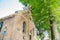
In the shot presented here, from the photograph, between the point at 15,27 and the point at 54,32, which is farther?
the point at 15,27

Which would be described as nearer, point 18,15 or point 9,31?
point 9,31

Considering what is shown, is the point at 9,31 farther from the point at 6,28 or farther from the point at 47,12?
the point at 47,12

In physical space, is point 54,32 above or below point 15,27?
below

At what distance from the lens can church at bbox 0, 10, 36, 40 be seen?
1877 centimetres

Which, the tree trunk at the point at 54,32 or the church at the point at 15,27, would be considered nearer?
the tree trunk at the point at 54,32

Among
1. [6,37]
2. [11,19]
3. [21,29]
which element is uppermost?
[11,19]

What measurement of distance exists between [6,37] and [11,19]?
2684mm

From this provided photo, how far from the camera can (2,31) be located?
19375 mm

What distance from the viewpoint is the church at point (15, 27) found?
18766mm

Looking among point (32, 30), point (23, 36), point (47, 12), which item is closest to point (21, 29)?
point (23, 36)

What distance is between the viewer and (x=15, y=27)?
62.3 feet

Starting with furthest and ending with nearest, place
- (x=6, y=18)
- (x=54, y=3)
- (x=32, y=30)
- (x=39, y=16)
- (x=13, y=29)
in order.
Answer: (x=32, y=30), (x=6, y=18), (x=13, y=29), (x=39, y=16), (x=54, y=3)

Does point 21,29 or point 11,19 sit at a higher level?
point 11,19

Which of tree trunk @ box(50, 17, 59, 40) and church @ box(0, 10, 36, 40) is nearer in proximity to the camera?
tree trunk @ box(50, 17, 59, 40)
